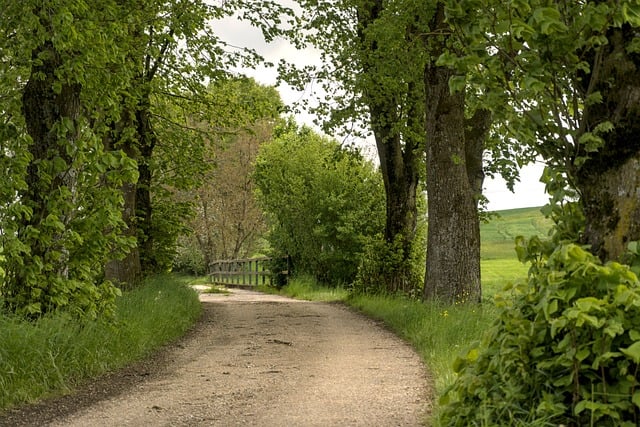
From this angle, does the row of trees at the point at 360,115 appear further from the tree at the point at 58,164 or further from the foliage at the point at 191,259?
the foliage at the point at 191,259

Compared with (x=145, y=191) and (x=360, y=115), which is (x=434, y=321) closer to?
(x=360, y=115)

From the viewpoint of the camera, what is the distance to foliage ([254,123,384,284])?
2470 centimetres

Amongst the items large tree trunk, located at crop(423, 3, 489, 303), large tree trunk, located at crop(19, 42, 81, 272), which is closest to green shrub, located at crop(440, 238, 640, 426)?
large tree trunk, located at crop(19, 42, 81, 272)

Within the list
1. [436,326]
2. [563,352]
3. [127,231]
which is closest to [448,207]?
[436,326]

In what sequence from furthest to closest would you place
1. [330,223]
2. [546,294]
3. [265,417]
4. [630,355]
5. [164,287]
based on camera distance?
[330,223] → [164,287] → [265,417] → [546,294] → [630,355]

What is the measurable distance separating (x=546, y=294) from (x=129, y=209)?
13153 mm

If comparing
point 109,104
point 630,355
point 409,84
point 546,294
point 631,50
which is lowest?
point 630,355

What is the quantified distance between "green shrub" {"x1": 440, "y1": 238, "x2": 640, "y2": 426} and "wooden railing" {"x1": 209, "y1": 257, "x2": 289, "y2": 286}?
24.7m

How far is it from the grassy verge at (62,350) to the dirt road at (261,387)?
22 centimetres

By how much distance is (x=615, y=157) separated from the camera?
4.23 m

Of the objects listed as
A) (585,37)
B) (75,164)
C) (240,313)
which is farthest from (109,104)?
(240,313)

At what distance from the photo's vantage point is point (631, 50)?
408 centimetres

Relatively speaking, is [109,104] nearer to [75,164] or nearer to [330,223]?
[75,164]

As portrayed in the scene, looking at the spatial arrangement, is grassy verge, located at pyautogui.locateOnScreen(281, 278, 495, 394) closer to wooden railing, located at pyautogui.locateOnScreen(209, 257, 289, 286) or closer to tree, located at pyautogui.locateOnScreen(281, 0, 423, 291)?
tree, located at pyautogui.locateOnScreen(281, 0, 423, 291)
